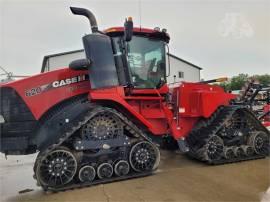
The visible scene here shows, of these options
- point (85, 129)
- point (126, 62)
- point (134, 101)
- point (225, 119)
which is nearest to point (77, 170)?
point (85, 129)

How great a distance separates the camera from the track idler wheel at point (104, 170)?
16.5 ft

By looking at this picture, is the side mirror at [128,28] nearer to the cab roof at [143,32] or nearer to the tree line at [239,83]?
the cab roof at [143,32]

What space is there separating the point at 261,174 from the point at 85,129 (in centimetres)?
353

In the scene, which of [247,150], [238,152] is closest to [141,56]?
[238,152]

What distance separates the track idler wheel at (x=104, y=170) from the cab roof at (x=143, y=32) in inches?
102

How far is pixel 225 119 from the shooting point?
21.6ft

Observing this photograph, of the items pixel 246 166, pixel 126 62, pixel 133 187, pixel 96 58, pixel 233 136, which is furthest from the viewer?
pixel 233 136

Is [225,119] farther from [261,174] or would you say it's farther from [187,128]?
[261,174]

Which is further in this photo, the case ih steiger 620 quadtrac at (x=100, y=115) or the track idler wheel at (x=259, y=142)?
the track idler wheel at (x=259, y=142)

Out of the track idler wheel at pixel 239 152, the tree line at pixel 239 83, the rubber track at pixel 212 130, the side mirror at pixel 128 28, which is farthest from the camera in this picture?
the tree line at pixel 239 83

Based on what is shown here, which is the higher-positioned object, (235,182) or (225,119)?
(225,119)

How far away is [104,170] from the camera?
5059mm

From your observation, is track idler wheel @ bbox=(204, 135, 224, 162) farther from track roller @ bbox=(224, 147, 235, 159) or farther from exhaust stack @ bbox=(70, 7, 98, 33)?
exhaust stack @ bbox=(70, 7, 98, 33)

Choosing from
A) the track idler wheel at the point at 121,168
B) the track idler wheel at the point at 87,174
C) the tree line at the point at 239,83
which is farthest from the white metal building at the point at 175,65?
the track idler wheel at the point at 87,174
